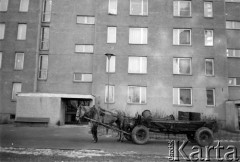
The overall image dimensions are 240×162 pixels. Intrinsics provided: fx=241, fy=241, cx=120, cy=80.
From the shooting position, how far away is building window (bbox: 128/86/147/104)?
2520 cm

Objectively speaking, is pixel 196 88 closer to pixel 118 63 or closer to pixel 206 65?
pixel 206 65

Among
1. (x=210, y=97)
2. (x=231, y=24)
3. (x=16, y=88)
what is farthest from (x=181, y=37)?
(x=16, y=88)

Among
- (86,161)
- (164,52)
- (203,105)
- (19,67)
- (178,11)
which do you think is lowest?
(86,161)

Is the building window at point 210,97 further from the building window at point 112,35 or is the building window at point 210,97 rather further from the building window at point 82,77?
the building window at point 82,77

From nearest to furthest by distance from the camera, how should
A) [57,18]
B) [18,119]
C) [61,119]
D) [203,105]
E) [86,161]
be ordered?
[86,161] → [18,119] → [61,119] → [203,105] → [57,18]

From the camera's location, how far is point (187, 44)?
26156 mm

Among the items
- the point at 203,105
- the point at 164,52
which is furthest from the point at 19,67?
the point at 203,105

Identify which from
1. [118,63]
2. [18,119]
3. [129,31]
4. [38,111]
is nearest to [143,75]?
[118,63]

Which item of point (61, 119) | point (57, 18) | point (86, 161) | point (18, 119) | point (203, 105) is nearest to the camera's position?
point (86, 161)

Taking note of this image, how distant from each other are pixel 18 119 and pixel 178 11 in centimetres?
1989

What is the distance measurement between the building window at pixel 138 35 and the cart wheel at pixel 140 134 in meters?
15.6

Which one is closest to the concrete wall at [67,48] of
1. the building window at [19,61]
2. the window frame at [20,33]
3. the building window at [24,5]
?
the building window at [19,61]

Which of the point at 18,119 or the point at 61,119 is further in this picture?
the point at 61,119

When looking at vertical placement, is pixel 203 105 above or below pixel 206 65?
below
